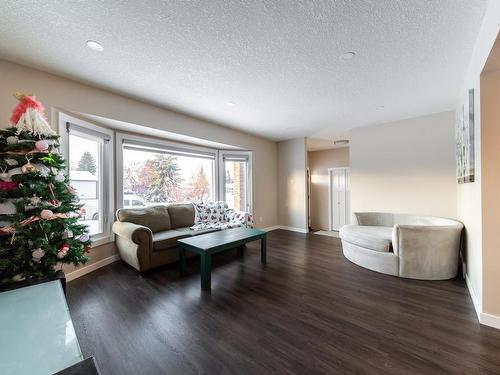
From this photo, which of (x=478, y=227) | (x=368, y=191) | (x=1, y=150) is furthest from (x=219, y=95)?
(x=368, y=191)

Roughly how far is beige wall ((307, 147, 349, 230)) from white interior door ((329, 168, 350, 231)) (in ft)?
0.60

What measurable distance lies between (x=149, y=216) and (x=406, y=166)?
15.6 feet

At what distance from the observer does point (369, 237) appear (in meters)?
3.05

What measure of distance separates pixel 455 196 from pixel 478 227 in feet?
6.94

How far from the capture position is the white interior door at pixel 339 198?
5.86 meters

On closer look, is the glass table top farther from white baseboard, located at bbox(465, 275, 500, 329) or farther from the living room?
white baseboard, located at bbox(465, 275, 500, 329)

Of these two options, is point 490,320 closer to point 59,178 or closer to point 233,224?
point 233,224

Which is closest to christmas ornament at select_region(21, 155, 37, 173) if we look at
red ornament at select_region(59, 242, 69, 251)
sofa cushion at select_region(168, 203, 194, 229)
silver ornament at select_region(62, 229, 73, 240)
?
silver ornament at select_region(62, 229, 73, 240)

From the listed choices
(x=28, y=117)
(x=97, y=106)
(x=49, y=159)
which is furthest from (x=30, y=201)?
(x=97, y=106)

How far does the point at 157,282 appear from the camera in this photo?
2.66 metres

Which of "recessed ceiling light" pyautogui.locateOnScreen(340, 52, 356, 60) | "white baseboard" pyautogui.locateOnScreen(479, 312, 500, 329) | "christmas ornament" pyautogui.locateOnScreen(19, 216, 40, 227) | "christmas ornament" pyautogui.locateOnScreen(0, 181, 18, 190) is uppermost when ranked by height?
"recessed ceiling light" pyautogui.locateOnScreen(340, 52, 356, 60)

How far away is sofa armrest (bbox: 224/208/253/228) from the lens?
4223mm

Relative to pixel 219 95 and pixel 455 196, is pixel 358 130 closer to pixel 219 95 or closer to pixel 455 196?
pixel 455 196

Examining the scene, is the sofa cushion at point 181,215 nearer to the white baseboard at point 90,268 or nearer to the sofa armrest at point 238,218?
the sofa armrest at point 238,218
